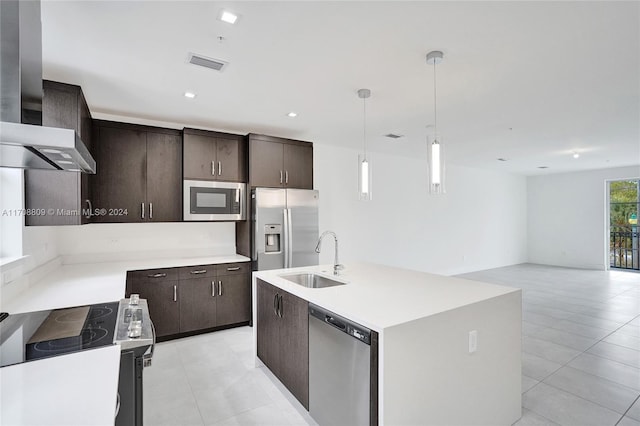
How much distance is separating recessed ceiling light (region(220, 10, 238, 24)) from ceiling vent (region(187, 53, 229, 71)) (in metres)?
0.54

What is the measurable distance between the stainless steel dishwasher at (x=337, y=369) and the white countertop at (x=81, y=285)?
141 cm

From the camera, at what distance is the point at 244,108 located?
3611 mm

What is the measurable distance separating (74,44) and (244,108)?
5.30 feet

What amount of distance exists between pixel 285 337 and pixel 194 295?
1758 millimetres

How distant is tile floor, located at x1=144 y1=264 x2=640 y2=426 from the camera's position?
2311mm

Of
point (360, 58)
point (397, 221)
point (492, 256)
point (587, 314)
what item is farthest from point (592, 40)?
point (492, 256)

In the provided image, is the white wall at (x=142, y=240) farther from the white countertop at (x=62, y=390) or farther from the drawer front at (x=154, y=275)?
the white countertop at (x=62, y=390)

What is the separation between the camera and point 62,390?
3.43ft

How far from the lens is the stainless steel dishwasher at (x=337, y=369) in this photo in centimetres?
171

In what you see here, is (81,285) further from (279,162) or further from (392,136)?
(392,136)

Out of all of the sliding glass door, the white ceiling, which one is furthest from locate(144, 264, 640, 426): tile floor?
the sliding glass door

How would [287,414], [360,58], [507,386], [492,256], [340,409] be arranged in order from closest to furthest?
[340,409]
[507,386]
[287,414]
[360,58]
[492,256]

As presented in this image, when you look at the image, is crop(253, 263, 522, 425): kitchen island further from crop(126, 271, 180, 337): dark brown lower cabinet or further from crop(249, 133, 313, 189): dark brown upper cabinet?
crop(249, 133, 313, 189): dark brown upper cabinet

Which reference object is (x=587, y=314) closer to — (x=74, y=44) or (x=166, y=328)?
(x=166, y=328)
